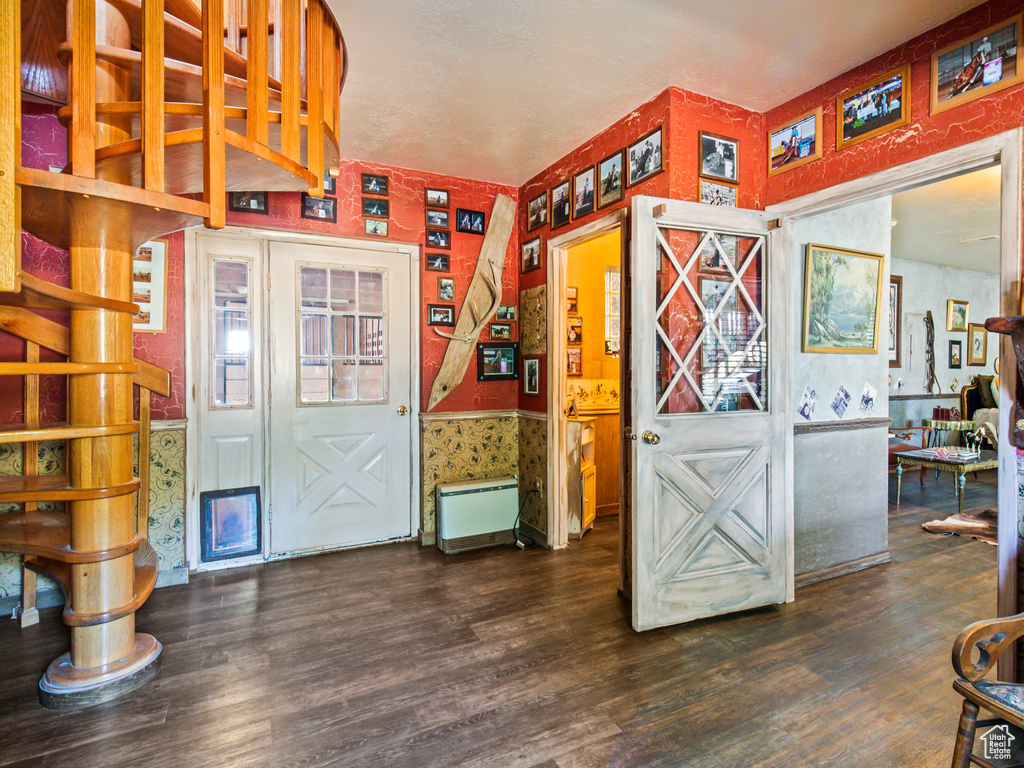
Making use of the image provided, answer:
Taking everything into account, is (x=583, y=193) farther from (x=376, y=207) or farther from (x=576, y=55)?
(x=376, y=207)

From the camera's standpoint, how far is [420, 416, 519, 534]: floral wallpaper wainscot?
3.83m

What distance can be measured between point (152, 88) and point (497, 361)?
2.80 metres

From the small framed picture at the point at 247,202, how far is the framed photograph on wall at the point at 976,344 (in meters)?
9.21

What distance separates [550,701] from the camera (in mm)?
1938

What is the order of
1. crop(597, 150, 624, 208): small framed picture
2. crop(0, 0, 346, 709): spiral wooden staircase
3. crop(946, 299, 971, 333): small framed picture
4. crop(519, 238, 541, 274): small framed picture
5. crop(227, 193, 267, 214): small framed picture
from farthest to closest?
1. crop(946, 299, 971, 333): small framed picture
2. crop(519, 238, 541, 274): small framed picture
3. crop(227, 193, 267, 214): small framed picture
4. crop(597, 150, 624, 208): small framed picture
5. crop(0, 0, 346, 709): spiral wooden staircase

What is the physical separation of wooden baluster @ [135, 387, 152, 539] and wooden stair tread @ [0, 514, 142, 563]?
0.43 metres

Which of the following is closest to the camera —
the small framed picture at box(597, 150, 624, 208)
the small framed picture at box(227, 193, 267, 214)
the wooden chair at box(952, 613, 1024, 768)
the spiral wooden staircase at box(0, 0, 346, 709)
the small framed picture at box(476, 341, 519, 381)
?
the wooden chair at box(952, 613, 1024, 768)

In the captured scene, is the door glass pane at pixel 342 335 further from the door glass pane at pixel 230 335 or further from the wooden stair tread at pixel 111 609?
the wooden stair tread at pixel 111 609

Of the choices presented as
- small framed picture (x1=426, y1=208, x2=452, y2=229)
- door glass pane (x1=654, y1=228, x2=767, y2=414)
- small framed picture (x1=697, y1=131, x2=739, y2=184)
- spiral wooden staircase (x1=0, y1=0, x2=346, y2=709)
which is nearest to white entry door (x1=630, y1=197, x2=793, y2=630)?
door glass pane (x1=654, y1=228, x2=767, y2=414)

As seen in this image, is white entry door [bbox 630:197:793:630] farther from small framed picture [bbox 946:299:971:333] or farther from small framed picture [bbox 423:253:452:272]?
small framed picture [bbox 946:299:971:333]

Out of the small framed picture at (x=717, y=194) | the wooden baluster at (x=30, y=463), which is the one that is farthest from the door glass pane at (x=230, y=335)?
the small framed picture at (x=717, y=194)

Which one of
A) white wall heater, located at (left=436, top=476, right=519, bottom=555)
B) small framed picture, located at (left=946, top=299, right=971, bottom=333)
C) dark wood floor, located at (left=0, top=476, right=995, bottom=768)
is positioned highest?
small framed picture, located at (left=946, top=299, right=971, bottom=333)

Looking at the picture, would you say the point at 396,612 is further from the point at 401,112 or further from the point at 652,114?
the point at 652,114

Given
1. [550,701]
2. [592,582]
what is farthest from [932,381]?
[550,701]
